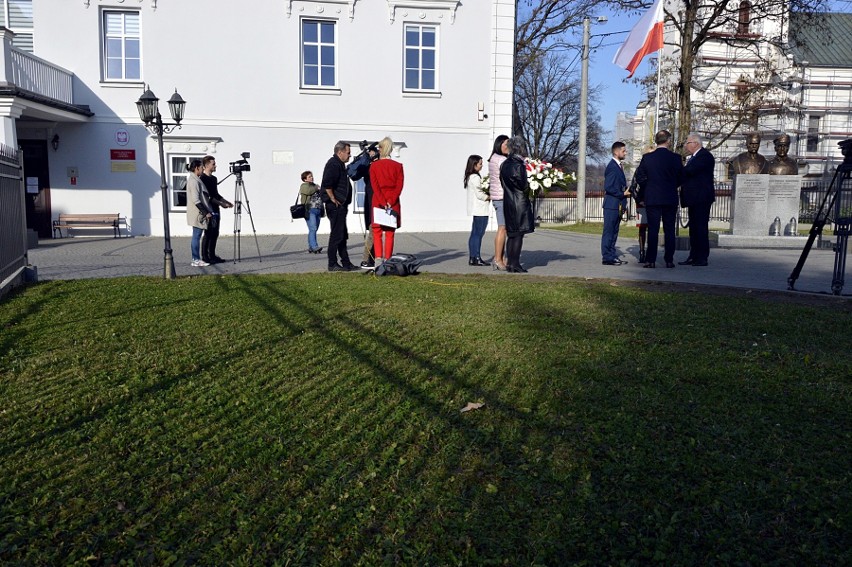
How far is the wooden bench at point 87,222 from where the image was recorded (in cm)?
2277

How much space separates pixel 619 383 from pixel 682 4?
2501cm

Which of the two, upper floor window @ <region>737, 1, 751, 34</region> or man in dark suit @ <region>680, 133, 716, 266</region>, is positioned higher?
upper floor window @ <region>737, 1, 751, 34</region>

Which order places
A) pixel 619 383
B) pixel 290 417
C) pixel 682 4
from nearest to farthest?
pixel 290 417
pixel 619 383
pixel 682 4

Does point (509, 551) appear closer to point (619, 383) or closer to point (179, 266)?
point (619, 383)

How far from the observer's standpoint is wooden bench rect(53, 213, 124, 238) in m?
22.8

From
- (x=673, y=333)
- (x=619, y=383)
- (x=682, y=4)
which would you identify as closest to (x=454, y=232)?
(x=682, y=4)

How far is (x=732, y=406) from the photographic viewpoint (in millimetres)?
4723

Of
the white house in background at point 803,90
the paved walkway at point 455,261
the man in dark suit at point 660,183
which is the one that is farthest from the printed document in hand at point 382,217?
the white house in background at point 803,90

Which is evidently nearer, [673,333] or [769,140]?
[673,333]

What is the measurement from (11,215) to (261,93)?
14.6 m

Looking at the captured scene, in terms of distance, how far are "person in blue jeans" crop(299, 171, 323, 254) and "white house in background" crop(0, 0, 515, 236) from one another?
7436 millimetres

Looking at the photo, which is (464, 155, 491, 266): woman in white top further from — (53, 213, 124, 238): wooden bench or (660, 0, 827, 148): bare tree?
(660, 0, 827, 148): bare tree

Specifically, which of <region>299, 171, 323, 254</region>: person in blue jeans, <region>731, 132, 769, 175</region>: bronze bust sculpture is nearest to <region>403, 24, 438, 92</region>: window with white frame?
<region>299, 171, 323, 254</region>: person in blue jeans

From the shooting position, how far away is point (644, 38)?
22.8 metres
